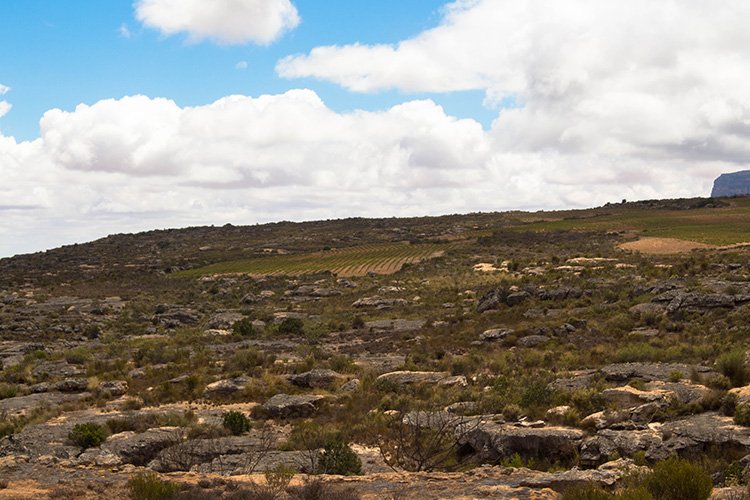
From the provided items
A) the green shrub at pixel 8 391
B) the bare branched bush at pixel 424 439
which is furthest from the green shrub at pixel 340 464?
the green shrub at pixel 8 391

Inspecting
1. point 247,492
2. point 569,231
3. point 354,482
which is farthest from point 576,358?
point 569,231

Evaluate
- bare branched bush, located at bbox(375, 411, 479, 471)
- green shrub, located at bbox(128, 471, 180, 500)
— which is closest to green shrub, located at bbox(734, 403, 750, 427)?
bare branched bush, located at bbox(375, 411, 479, 471)

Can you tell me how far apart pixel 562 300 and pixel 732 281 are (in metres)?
10.0

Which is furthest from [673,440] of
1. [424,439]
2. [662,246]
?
[662,246]

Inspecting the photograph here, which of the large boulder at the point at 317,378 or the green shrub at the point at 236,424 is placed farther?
the large boulder at the point at 317,378

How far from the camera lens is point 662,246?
198 ft

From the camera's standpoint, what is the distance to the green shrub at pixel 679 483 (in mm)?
7512

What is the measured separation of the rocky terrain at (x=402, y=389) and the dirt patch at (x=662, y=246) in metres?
3.35

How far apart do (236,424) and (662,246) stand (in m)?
61.6

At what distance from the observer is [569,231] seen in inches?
3467

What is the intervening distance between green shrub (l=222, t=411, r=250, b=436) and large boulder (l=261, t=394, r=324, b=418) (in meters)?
1.70

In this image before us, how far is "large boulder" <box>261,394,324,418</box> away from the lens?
16812 millimetres

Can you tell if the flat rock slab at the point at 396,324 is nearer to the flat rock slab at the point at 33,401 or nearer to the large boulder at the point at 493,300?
the large boulder at the point at 493,300

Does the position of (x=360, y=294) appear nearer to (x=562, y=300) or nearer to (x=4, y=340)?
(x=562, y=300)
